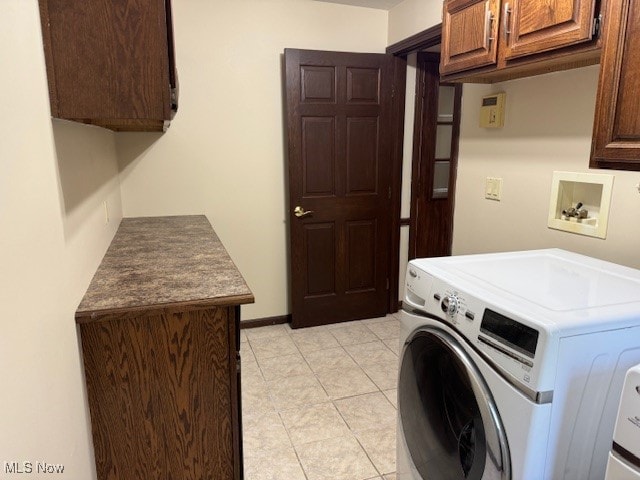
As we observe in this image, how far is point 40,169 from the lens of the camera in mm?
1043

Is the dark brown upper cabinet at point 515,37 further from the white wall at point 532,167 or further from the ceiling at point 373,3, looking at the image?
the ceiling at point 373,3

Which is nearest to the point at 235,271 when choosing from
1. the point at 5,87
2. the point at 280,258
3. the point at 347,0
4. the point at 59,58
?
the point at 59,58

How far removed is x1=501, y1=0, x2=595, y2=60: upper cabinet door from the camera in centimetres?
143

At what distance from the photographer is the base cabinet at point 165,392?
4.74 feet

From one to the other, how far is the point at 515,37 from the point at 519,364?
1278mm

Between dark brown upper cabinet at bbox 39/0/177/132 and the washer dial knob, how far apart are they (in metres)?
1.00

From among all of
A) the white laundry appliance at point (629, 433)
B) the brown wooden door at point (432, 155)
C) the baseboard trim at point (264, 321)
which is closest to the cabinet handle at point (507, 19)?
the white laundry appliance at point (629, 433)

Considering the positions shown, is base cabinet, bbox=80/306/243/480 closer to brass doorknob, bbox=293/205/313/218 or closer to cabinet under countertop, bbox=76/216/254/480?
cabinet under countertop, bbox=76/216/254/480

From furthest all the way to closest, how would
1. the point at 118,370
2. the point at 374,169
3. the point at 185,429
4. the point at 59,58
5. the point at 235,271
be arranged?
the point at 374,169 → the point at 235,271 → the point at 185,429 → the point at 118,370 → the point at 59,58

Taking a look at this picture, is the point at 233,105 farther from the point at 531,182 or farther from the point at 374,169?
the point at 531,182

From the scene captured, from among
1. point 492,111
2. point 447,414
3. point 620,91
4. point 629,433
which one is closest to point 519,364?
point 629,433

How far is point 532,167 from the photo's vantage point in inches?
82.4

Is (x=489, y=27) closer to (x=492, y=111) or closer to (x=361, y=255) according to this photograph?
(x=492, y=111)

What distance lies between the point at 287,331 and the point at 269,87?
1.81 m
